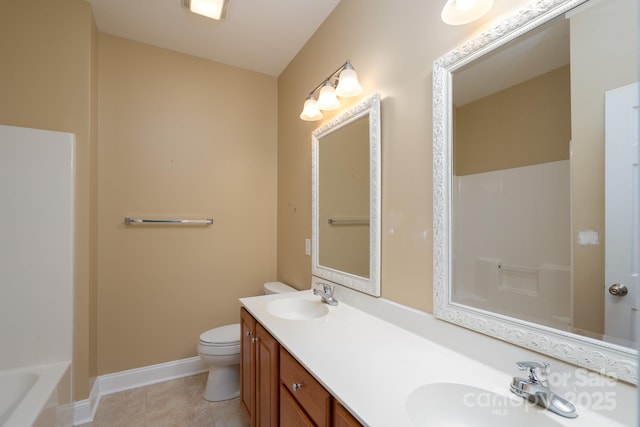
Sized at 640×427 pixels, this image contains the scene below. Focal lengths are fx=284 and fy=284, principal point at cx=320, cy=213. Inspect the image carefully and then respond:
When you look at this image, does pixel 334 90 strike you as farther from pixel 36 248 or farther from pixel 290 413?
pixel 36 248

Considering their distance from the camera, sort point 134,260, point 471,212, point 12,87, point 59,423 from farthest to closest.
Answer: point 134,260 < point 12,87 < point 59,423 < point 471,212

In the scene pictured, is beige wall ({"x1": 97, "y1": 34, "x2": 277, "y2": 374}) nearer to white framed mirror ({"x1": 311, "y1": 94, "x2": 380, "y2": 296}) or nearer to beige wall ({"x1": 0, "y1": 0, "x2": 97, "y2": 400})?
beige wall ({"x1": 0, "y1": 0, "x2": 97, "y2": 400})

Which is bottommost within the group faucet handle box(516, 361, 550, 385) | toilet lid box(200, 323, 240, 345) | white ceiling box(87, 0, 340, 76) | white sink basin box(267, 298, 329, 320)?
toilet lid box(200, 323, 240, 345)

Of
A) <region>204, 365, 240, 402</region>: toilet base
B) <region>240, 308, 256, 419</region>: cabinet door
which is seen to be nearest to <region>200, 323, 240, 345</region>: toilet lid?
<region>204, 365, 240, 402</region>: toilet base

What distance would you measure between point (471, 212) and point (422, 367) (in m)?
0.55

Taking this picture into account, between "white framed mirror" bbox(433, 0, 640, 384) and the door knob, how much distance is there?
0.5 inches

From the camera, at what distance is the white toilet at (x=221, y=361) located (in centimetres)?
193

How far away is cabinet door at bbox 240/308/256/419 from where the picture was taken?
1.49 m

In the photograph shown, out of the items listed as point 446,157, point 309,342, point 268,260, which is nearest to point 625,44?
point 446,157

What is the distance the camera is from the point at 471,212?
3.34 feet

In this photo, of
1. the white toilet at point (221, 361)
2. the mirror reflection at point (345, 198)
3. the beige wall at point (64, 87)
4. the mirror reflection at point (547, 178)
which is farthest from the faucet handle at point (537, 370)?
the beige wall at point (64, 87)

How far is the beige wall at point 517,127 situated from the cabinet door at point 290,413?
3.33ft

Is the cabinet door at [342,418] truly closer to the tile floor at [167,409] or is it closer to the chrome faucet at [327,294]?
the chrome faucet at [327,294]

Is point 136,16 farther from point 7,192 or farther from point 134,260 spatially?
point 134,260
